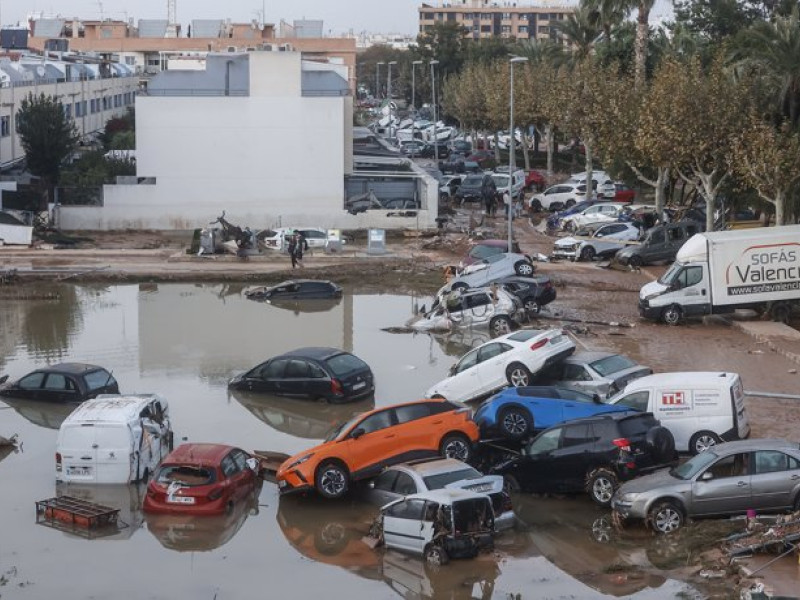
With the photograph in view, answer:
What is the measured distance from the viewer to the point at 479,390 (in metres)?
24.3

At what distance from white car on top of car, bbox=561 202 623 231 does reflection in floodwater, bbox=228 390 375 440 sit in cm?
2573

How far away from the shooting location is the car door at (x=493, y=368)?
79.1 ft

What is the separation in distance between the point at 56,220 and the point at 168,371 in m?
26.0

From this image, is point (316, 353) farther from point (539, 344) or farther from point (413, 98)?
point (413, 98)

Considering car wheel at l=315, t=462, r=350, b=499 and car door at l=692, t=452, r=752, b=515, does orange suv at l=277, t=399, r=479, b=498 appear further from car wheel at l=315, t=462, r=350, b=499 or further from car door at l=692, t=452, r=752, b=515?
car door at l=692, t=452, r=752, b=515

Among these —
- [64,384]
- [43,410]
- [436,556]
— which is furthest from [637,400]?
[43,410]

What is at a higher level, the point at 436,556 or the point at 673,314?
the point at 673,314

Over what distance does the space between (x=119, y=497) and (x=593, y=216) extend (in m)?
33.8

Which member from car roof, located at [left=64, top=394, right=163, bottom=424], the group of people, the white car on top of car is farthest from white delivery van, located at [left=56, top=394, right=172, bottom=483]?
the white car on top of car

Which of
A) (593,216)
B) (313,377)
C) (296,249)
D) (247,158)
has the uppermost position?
(247,158)

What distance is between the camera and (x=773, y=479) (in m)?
16.5

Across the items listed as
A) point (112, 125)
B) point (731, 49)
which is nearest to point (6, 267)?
point (731, 49)

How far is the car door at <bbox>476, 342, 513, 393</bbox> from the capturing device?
949 inches

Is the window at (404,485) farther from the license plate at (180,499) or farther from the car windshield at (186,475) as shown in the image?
the license plate at (180,499)
